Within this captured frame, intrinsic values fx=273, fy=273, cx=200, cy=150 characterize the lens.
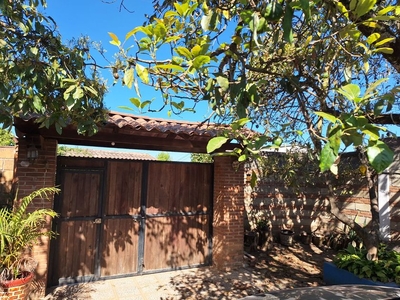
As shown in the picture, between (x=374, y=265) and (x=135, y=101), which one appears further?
(x=374, y=265)

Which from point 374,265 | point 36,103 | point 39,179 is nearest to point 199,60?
point 36,103

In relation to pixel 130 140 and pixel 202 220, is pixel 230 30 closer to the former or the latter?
pixel 130 140

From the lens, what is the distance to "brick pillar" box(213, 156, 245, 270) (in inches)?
237

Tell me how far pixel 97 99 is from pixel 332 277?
5.11 m

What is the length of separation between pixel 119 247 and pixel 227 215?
92.2 inches

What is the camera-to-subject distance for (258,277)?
5.55m

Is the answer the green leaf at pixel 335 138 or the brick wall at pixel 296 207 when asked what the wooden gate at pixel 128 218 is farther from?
the green leaf at pixel 335 138

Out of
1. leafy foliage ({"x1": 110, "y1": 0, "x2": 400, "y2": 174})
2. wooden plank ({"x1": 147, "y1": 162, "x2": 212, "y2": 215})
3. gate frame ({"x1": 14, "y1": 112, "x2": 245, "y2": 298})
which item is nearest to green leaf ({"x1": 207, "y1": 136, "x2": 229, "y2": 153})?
leafy foliage ({"x1": 110, "y1": 0, "x2": 400, "y2": 174})

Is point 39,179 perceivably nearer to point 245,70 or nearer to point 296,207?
point 245,70

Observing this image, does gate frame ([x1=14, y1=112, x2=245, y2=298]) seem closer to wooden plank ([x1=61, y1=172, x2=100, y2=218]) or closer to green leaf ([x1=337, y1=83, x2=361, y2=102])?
wooden plank ([x1=61, y1=172, x2=100, y2=218])

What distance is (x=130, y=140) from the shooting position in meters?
4.91

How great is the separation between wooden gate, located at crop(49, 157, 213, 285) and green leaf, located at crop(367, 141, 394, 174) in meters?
A: 5.03

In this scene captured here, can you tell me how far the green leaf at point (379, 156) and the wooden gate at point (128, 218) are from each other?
16.5ft

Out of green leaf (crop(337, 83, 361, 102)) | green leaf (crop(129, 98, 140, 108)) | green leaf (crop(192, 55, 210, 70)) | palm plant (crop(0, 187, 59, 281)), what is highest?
green leaf (crop(192, 55, 210, 70))
